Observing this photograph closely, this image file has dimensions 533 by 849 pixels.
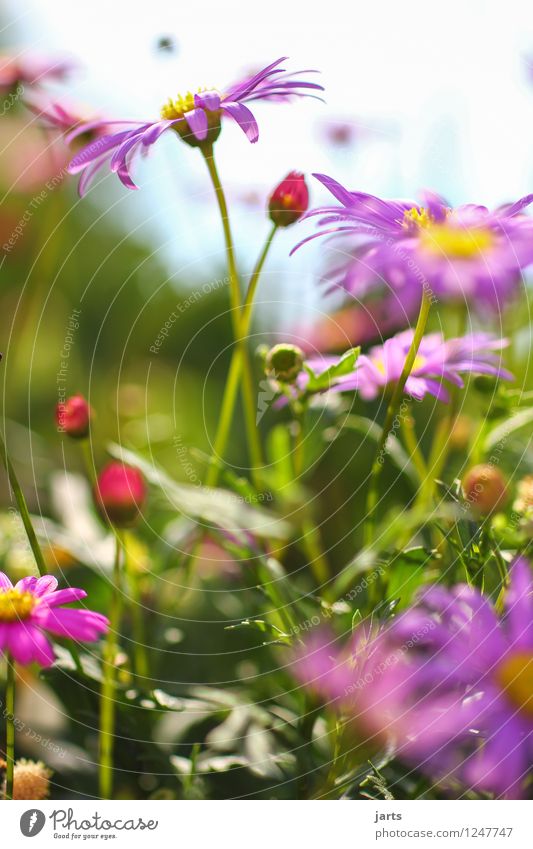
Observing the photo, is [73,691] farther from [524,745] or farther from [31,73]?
[31,73]

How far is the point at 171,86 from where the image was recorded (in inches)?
15.9

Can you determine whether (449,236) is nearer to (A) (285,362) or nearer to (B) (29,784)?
(A) (285,362)

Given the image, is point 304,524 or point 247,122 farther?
point 304,524

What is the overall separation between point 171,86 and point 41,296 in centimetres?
50

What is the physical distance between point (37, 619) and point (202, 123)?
0.20 meters

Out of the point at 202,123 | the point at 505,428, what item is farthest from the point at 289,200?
the point at 505,428

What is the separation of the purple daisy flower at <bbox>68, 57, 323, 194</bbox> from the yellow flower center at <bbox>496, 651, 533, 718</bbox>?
23 centimetres

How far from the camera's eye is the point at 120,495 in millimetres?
364

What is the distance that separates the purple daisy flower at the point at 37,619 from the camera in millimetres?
296

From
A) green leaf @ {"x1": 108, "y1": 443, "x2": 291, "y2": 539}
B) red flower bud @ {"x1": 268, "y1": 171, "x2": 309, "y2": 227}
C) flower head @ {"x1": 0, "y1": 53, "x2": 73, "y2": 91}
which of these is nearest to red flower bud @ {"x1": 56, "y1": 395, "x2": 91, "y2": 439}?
green leaf @ {"x1": 108, "y1": 443, "x2": 291, "y2": 539}

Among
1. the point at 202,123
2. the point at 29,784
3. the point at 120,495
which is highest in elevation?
the point at 202,123

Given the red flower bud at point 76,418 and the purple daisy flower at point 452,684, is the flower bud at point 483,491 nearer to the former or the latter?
the purple daisy flower at point 452,684

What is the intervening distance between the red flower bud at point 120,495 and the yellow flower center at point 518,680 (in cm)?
17
